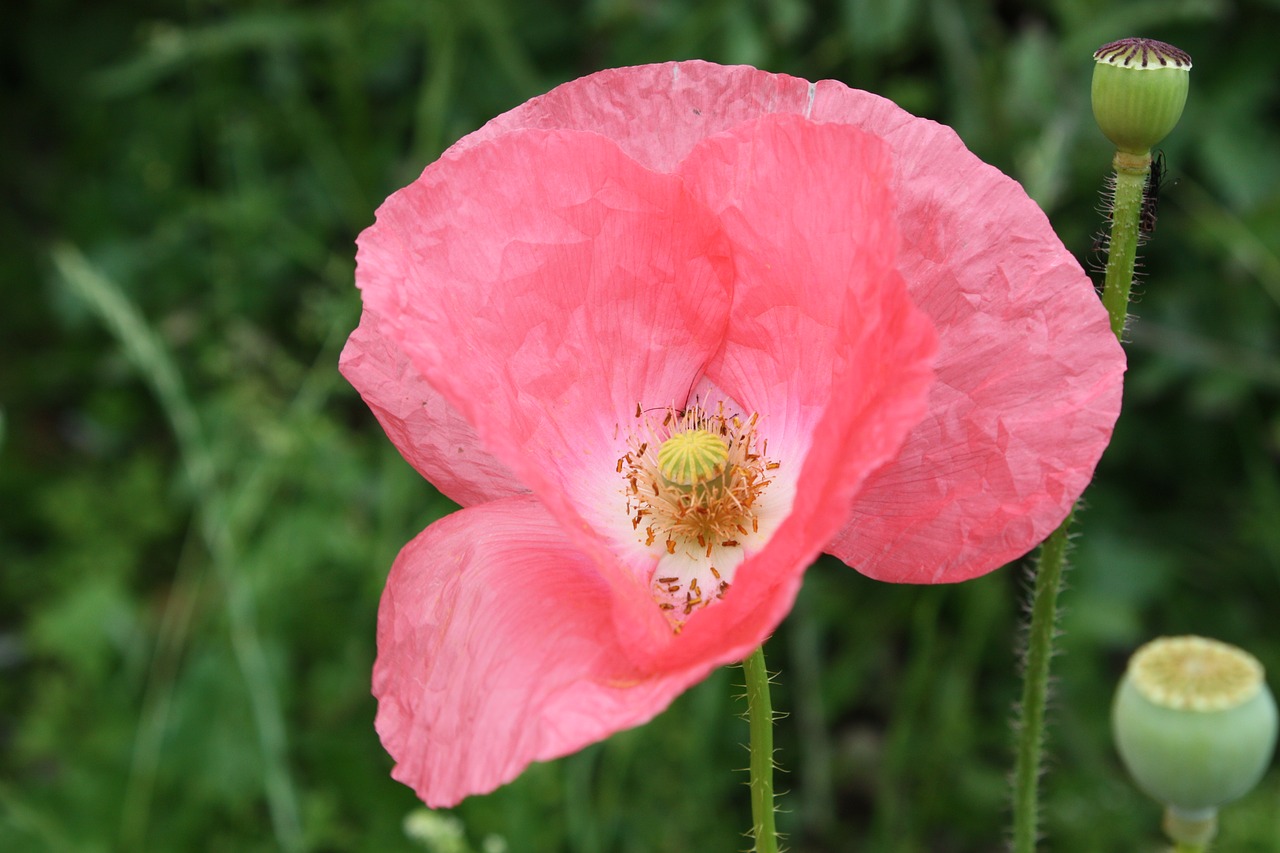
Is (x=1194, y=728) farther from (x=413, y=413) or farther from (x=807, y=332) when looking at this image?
(x=413, y=413)

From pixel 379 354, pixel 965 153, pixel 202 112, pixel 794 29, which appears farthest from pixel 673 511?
pixel 202 112

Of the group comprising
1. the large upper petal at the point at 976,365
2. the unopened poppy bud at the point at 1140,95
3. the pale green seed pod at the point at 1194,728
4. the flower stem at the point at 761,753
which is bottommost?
the flower stem at the point at 761,753

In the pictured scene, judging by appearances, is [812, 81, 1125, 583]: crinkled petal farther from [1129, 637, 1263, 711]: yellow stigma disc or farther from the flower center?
[1129, 637, 1263, 711]: yellow stigma disc

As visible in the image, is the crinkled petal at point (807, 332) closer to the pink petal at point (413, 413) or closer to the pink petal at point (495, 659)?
the pink petal at point (495, 659)

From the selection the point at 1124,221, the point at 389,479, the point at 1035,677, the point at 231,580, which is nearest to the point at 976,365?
the point at 1124,221

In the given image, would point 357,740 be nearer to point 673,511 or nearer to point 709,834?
point 709,834

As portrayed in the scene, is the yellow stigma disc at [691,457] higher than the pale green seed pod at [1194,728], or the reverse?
the yellow stigma disc at [691,457]

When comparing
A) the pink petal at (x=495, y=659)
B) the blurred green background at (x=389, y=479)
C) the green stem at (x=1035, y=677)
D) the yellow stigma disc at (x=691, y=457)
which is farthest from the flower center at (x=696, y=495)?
the blurred green background at (x=389, y=479)
